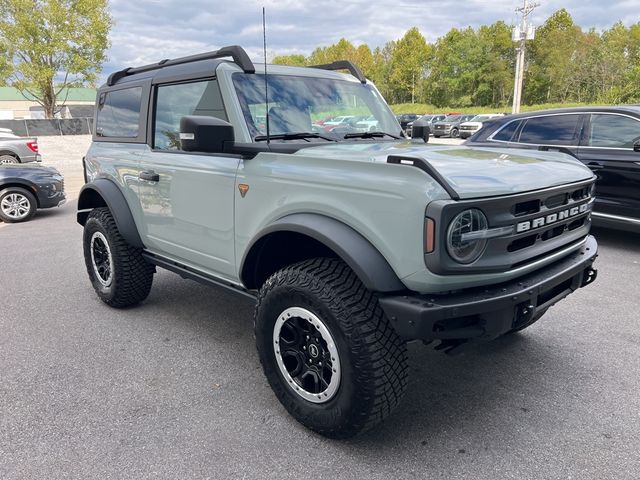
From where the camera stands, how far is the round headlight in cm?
216

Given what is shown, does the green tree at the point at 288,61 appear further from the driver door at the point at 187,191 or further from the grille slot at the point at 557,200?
the grille slot at the point at 557,200

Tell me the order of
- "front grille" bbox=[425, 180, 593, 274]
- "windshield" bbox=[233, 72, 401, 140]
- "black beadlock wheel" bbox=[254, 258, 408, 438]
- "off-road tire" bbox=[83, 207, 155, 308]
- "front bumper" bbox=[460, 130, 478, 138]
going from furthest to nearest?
1. "front bumper" bbox=[460, 130, 478, 138]
2. "off-road tire" bbox=[83, 207, 155, 308]
3. "windshield" bbox=[233, 72, 401, 140]
4. "black beadlock wheel" bbox=[254, 258, 408, 438]
5. "front grille" bbox=[425, 180, 593, 274]

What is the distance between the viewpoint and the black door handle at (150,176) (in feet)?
12.3

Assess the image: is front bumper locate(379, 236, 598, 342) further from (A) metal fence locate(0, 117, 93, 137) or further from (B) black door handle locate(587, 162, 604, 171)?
(A) metal fence locate(0, 117, 93, 137)

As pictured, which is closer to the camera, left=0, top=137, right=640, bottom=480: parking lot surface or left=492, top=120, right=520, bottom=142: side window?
left=0, top=137, right=640, bottom=480: parking lot surface

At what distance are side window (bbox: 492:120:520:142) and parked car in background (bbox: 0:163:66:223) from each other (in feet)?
26.2

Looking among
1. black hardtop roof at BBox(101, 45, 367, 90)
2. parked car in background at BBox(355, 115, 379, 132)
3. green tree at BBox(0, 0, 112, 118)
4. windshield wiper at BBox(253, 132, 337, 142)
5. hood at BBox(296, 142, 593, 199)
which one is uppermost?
green tree at BBox(0, 0, 112, 118)

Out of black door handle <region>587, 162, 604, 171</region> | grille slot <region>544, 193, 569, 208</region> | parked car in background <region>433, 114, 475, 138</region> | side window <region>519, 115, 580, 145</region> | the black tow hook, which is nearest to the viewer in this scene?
grille slot <region>544, 193, 569, 208</region>

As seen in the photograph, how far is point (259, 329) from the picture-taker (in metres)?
2.86

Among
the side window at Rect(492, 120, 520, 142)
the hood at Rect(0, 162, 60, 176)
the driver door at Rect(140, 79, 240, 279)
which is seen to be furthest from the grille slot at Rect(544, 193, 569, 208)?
the hood at Rect(0, 162, 60, 176)

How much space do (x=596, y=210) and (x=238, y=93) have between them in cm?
535

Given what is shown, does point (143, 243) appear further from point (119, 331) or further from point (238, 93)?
point (238, 93)

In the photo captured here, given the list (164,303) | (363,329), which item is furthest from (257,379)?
(164,303)

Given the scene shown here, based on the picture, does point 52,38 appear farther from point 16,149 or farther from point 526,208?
point 526,208
